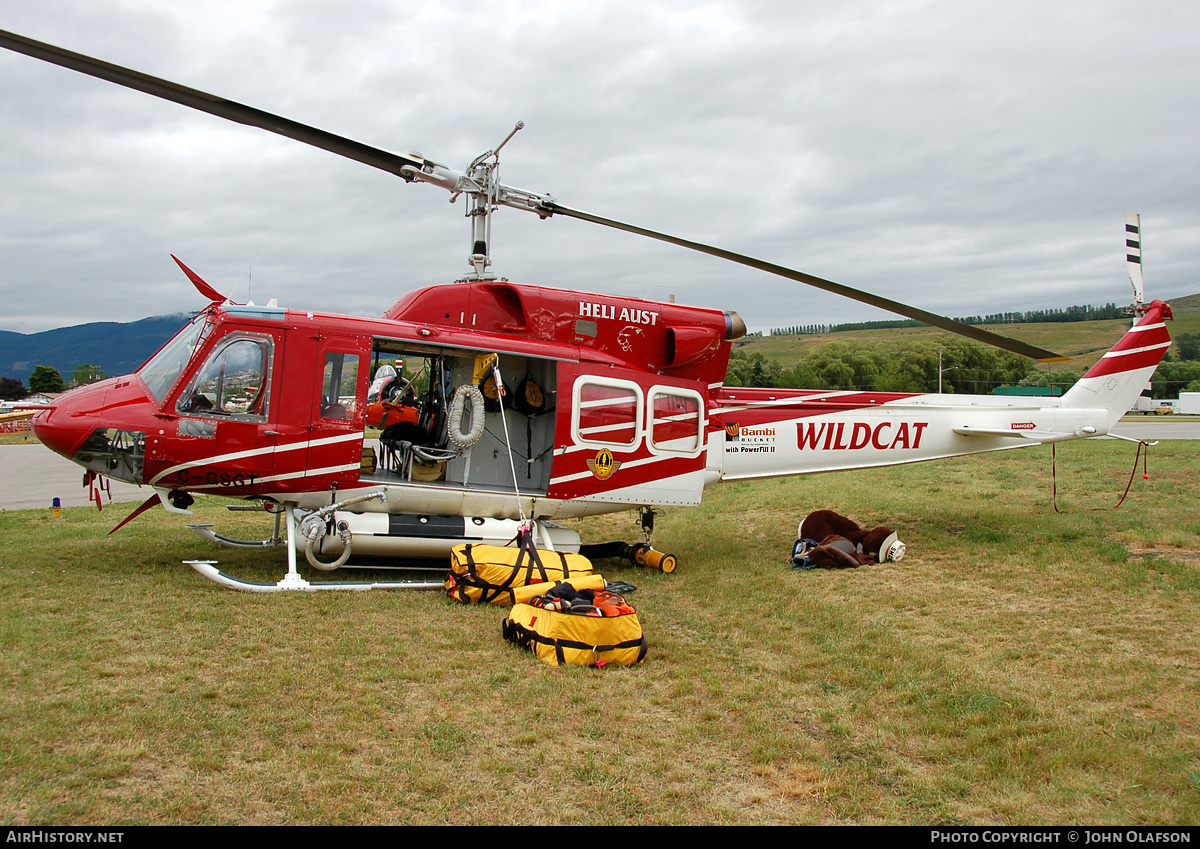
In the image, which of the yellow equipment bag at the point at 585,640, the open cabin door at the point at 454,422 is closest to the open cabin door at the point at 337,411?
the open cabin door at the point at 454,422

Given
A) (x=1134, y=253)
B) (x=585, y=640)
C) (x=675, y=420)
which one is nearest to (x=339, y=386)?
(x=675, y=420)

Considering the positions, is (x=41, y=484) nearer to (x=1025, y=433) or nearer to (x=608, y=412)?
→ (x=608, y=412)

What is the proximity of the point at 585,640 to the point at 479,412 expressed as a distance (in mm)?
3785

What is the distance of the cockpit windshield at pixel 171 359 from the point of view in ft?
26.3

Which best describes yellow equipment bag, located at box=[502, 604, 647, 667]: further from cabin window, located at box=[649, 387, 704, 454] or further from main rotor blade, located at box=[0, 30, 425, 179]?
main rotor blade, located at box=[0, 30, 425, 179]

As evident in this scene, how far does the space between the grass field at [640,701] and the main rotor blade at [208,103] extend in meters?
4.28

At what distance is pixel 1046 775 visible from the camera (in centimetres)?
416

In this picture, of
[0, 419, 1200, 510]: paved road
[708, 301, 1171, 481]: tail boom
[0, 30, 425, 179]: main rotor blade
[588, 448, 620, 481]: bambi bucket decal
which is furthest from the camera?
[0, 419, 1200, 510]: paved road

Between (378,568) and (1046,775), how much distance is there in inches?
270

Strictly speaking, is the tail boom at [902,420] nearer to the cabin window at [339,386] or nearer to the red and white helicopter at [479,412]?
the red and white helicopter at [479,412]

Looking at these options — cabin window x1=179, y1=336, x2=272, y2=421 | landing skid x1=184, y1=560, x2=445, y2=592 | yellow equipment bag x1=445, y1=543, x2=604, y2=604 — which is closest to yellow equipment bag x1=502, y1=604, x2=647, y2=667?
→ yellow equipment bag x1=445, y1=543, x2=604, y2=604

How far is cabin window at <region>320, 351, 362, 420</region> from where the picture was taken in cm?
838

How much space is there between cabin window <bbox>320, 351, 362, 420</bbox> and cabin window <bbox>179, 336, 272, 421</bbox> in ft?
1.93

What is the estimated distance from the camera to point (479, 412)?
9.04 meters
